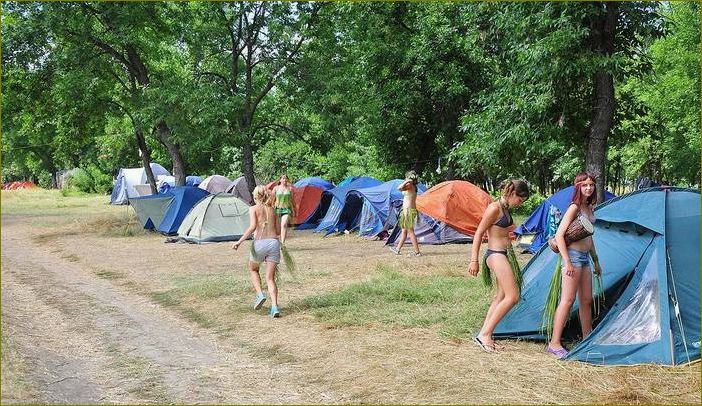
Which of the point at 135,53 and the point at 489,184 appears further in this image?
the point at 489,184

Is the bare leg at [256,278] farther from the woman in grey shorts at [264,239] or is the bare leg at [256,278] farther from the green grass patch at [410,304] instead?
the green grass patch at [410,304]

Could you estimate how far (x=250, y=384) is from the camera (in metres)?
5.18

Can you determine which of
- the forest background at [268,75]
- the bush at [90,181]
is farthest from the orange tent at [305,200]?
the bush at [90,181]

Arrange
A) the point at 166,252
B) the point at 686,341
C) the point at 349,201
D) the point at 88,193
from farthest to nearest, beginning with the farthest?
the point at 88,193
the point at 349,201
the point at 166,252
the point at 686,341

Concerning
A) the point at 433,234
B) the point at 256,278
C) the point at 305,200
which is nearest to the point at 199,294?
the point at 256,278

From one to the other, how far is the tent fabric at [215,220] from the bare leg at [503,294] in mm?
11270

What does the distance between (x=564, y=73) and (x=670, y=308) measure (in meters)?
5.50

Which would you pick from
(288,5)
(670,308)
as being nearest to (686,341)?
(670,308)

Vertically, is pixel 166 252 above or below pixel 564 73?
below

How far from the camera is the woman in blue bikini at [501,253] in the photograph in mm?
5906

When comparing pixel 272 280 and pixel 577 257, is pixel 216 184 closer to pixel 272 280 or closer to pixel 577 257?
pixel 272 280

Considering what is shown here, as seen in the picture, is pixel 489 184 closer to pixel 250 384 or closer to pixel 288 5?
pixel 288 5

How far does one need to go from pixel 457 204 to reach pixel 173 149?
30.9 feet

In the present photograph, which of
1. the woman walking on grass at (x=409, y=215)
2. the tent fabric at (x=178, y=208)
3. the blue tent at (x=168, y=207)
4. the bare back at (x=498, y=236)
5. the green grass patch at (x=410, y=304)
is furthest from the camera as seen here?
the blue tent at (x=168, y=207)
